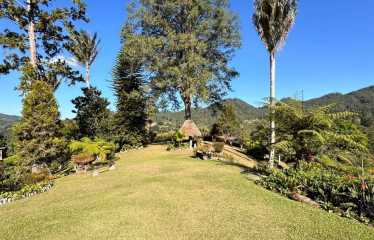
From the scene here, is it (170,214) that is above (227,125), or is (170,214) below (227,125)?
below

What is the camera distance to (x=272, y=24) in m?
10.3

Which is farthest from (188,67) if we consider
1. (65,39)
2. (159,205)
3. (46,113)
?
(159,205)

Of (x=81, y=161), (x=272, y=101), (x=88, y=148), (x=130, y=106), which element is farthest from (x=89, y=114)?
(x=272, y=101)

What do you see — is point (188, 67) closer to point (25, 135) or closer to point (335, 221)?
point (25, 135)

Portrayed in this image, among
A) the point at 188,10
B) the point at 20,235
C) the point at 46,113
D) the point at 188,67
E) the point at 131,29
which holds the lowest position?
the point at 20,235

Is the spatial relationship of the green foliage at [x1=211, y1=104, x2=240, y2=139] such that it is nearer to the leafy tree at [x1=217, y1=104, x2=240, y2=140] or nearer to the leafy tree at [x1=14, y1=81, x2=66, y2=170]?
the leafy tree at [x1=217, y1=104, x2=240, y2=140]

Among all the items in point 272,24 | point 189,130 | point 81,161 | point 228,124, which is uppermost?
point 272,24

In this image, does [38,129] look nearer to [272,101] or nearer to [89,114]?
[89,114]

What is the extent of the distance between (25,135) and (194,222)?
9138 millimetres

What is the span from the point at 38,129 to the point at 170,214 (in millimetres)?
8294

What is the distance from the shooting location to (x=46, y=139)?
433 inches

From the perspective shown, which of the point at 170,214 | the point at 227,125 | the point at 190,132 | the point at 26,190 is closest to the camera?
the point at 170,214

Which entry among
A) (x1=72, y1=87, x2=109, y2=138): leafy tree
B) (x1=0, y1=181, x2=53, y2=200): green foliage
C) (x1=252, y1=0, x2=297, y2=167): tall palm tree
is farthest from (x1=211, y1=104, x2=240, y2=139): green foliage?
(x1=0, y1=181, x2=53, y2=200): green foliage

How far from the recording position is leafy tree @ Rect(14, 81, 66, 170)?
34.0 feet
